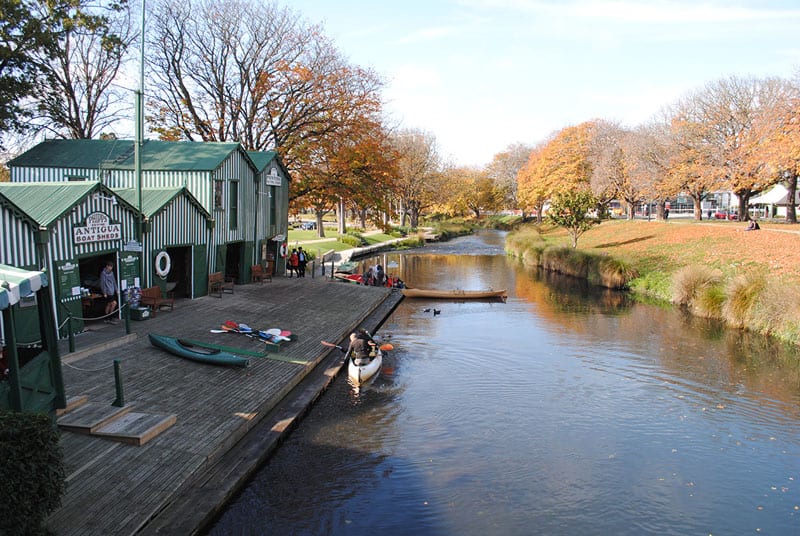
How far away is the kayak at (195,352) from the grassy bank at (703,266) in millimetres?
18823

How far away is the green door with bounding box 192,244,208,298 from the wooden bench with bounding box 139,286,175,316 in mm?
2354

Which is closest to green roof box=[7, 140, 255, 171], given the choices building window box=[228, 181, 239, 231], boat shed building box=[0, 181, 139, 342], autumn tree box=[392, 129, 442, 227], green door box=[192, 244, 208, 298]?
building window box=[228, 181, 239, 231]

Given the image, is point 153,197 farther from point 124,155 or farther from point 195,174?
point 124,155

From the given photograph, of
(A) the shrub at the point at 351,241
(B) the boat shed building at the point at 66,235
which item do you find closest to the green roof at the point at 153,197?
(B) the boat shed building at the point at 66,235

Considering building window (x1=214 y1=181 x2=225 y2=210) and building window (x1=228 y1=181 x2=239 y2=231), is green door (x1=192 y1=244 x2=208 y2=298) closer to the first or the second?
building window (x1=214 y1=181 x2=225 y2=210)

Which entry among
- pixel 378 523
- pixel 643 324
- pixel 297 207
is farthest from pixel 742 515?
pixel 297 207

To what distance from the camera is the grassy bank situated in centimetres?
2312

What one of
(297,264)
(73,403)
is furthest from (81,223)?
(297,264)

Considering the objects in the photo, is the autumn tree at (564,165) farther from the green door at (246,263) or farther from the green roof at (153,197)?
the green roof at (153,197)

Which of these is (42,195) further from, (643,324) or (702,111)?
(702,111)

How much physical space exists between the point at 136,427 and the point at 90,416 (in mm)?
899

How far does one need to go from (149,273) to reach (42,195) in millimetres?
4004

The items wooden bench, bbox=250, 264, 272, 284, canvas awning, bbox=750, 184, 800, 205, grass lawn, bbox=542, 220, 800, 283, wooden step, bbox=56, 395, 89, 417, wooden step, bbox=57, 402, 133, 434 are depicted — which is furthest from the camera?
canvas awning, bbox=750, 184, 800, 205

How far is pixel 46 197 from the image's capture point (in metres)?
16.2
